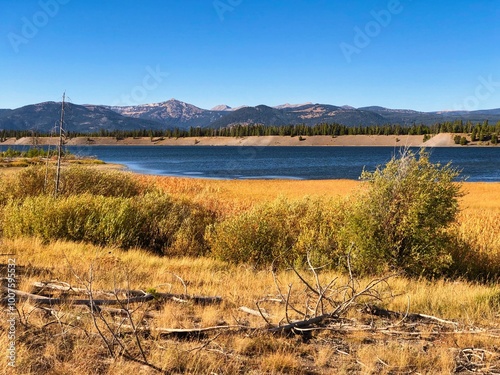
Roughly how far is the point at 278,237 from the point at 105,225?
6.37 metres

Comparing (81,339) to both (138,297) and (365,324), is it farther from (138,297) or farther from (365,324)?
(365,324)

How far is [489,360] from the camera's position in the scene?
591 centimetres

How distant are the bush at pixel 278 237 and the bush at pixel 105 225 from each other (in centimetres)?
171

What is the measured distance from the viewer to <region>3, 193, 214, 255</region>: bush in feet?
50.9

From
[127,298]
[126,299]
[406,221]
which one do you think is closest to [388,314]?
[127,298]

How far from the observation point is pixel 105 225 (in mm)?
16000

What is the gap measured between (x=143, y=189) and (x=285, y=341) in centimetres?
2524

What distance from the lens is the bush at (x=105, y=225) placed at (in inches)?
611

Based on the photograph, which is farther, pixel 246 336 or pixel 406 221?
pixel 406 221

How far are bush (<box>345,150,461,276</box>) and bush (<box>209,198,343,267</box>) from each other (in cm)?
131

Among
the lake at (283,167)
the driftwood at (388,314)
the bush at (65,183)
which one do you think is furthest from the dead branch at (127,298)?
the lake at (283,167)

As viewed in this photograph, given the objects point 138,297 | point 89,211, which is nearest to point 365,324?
point 138,297

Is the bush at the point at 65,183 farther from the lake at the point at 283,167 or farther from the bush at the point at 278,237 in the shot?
the bush at the point at 278,237

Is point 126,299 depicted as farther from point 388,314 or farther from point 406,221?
point 406,221
